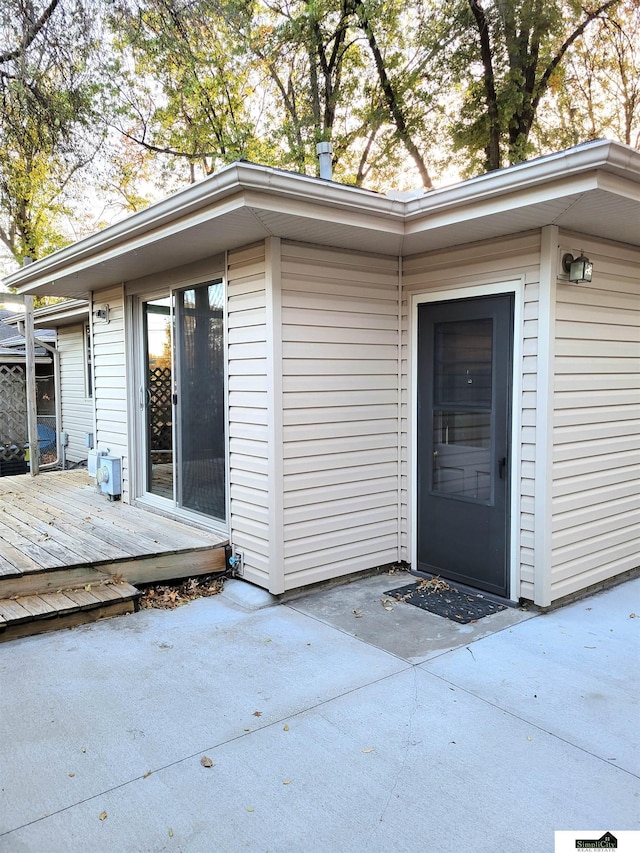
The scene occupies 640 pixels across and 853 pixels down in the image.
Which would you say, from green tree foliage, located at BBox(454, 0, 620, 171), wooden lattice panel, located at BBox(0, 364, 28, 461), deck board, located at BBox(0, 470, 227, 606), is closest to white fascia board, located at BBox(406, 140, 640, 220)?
deck board, located at BBox(0, 470, 227, 606)

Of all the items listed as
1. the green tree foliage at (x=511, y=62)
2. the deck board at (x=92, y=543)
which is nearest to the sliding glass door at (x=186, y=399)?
the deck board at (x=92, y=543)

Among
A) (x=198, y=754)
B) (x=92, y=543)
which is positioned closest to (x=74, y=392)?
(x=92, y=543)

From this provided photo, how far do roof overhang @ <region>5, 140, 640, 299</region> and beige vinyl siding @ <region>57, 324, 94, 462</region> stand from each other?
5527 mm

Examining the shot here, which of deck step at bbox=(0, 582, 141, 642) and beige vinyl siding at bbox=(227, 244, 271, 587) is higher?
beige vinyl siding at bbox=(227, 244, 271, 587)

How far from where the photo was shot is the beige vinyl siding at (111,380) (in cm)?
572

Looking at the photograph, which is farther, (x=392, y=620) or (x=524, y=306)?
(x=524, y=306)

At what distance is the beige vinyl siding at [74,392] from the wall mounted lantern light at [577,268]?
757cm

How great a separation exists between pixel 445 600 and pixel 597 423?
1571 millimetres

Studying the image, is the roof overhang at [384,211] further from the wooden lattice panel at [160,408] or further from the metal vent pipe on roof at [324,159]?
the wooden lattice panel at [160,408]

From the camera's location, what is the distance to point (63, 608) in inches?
133

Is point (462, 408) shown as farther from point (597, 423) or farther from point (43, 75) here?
point (43, 75)

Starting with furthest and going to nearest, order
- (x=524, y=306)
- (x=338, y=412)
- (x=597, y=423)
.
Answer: (x=338, y=412) → (x=597, y=423) → (x=524, y=306)

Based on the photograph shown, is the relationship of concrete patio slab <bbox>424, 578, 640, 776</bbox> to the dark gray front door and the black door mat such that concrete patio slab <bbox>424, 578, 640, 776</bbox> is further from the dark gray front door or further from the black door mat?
the dark gray front door

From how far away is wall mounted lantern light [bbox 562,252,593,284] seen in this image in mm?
3588
